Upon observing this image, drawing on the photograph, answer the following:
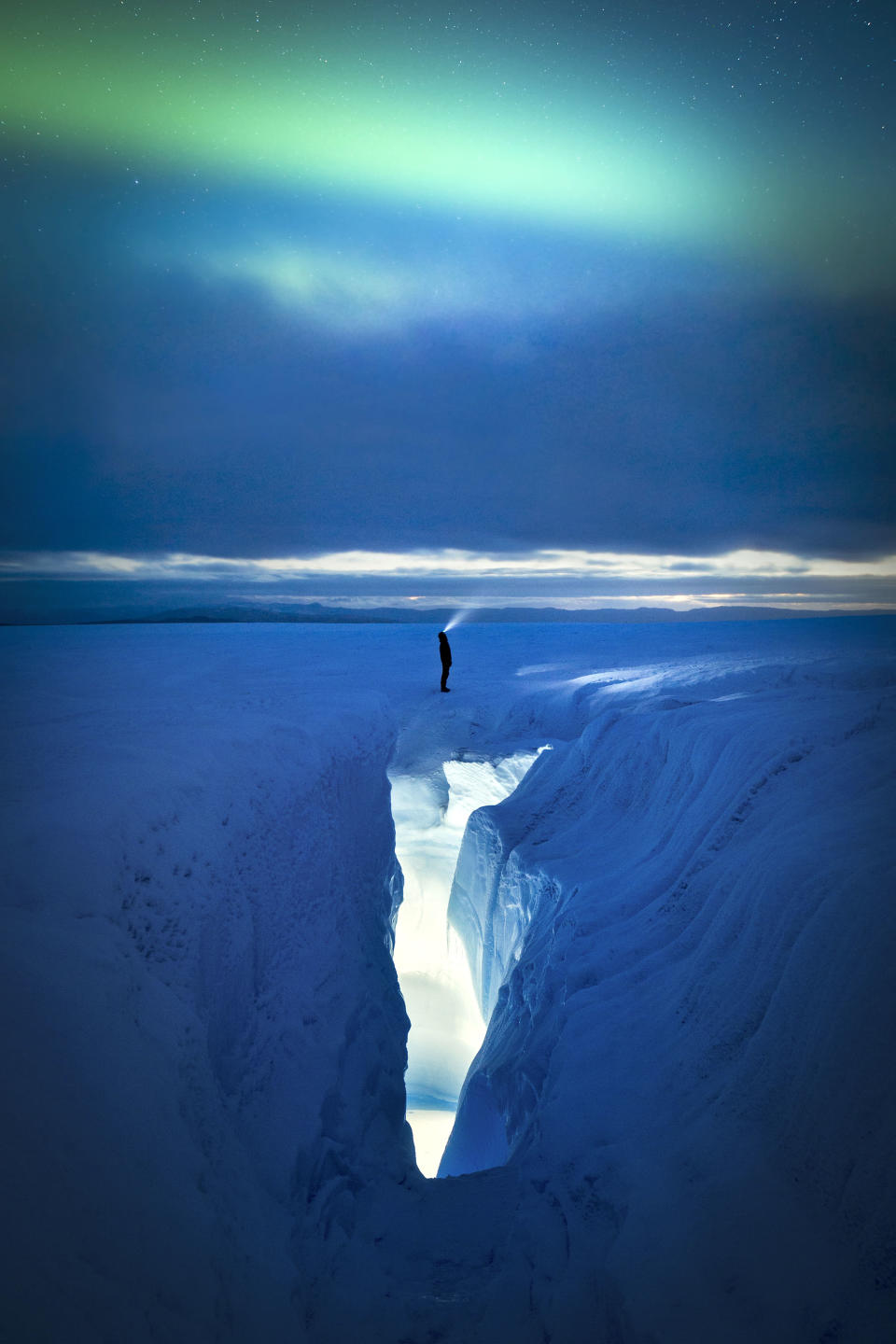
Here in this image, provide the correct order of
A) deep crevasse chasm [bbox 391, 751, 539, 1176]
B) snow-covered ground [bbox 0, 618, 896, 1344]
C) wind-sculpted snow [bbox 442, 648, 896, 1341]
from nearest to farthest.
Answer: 1. snow-covered ground [bbox 0, 618, 896, 1344]
2. wind-sculpted snow [bbox 442, 648, 896, 1341]
3. deep crevasse chasm [bbox 391, 751, 539, 1176]

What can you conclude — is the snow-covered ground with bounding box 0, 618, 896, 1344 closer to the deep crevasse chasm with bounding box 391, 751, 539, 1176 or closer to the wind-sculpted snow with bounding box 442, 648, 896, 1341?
the wind-sculpted snow with bounding box 442, 648, 896, 1341

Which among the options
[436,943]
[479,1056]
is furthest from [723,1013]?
[436,943]

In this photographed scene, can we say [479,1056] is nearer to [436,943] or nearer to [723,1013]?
[723,1013]

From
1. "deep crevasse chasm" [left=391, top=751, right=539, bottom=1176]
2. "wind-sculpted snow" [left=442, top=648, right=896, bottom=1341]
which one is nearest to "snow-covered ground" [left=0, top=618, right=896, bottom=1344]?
"wind-sculpted snow" [left=442, top=648, right=896, bottom=1341]

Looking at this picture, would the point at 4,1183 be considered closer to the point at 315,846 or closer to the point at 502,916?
the point at 315,846

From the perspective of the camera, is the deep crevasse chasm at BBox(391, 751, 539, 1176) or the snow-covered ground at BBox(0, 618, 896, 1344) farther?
the deep crevasse chasm at BBox(391, 751, 539, 1176)

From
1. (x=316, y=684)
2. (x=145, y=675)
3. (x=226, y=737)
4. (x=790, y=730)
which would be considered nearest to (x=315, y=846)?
(x=226, y=737)

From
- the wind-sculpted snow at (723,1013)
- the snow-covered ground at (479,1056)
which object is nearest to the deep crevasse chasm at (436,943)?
the snow-covered ground at (479,1056)

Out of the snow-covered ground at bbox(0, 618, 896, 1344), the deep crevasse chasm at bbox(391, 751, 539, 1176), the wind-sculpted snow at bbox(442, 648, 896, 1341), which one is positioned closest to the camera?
the snow-covered ground at bbox(0, 618, 896, 1344)
